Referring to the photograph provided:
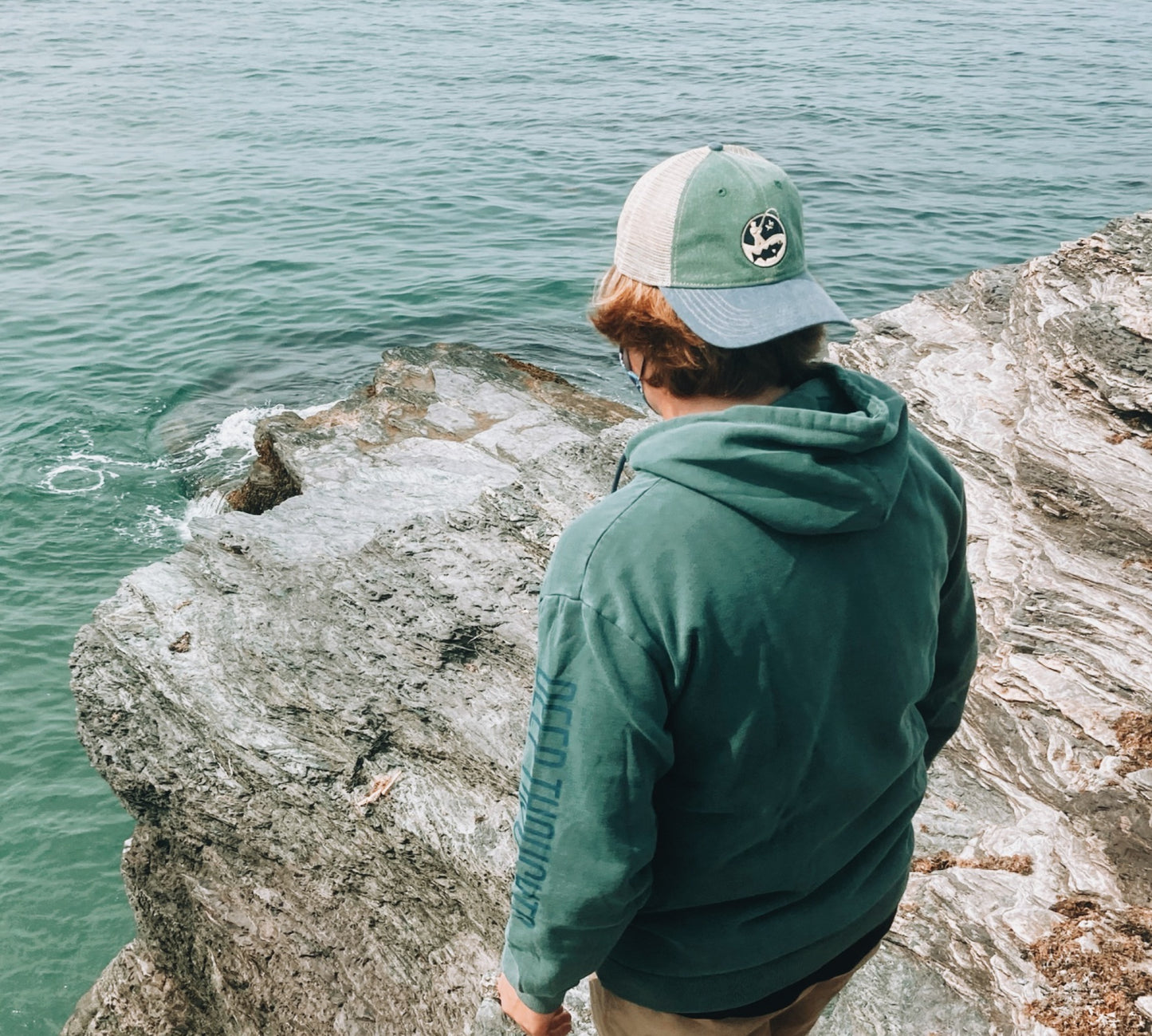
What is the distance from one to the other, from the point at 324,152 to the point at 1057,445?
26720mm

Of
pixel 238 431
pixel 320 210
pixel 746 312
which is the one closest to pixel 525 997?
pixel 746 312

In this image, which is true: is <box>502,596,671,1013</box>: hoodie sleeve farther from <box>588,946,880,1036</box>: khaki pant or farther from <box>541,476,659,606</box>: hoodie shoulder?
<box>588,946,880,1036</box>: khaki pant

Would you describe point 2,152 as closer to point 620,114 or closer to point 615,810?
point 620,114

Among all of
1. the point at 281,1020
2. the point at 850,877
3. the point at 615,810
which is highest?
the point at 615,810

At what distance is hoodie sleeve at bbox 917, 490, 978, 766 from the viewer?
2867mm

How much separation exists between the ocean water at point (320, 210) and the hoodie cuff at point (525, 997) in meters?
7.28

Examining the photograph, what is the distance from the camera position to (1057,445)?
6820 mm

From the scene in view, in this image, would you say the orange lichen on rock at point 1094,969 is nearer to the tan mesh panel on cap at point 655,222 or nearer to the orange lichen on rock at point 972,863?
the orange lichen on rock at point 972,863

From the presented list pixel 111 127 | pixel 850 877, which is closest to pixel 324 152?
pixel 111 127

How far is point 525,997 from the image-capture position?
2.69 meters

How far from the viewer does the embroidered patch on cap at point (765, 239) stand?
2.32 metres

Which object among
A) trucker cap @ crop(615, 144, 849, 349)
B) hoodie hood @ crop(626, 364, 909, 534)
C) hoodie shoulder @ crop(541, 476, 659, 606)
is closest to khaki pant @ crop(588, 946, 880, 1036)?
hoodie shoulder @ crop(541, 476, 659, 606)

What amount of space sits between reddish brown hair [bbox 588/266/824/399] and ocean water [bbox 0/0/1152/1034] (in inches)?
332

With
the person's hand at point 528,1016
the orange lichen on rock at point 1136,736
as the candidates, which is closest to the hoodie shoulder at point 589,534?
the person's hand at point 528,1016
